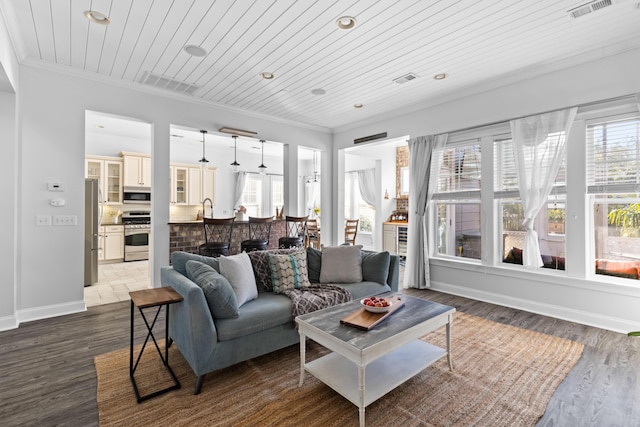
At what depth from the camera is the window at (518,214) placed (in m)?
3.63

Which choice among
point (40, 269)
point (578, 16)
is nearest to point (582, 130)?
point (578, 16)

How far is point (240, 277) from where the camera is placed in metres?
2.69

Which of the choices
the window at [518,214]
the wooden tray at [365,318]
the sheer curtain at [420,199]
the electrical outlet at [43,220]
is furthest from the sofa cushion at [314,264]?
the electrical outlet at [43,220]

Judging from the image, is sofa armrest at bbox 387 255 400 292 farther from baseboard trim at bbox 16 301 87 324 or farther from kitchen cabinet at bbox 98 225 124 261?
kitchen cabinet at bbox 98 225 124 261

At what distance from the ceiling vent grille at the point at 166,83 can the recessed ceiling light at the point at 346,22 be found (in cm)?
229

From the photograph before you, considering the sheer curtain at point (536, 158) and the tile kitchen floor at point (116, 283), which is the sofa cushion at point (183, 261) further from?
the sheer curtain at point (536, 158)

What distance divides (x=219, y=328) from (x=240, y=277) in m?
0.54

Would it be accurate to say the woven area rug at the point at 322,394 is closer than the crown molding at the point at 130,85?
Yes

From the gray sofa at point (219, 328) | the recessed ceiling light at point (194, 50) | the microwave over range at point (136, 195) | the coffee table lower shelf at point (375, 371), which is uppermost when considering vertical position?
the recessed ceiling light at point (194, 50)

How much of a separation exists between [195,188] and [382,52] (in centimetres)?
626

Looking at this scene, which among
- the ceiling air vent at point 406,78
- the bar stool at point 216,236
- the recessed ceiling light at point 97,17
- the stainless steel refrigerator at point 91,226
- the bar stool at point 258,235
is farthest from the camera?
the stainless steel refrigerator at point 91,226

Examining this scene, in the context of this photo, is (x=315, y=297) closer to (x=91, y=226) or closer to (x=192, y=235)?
(x=192, y=235)

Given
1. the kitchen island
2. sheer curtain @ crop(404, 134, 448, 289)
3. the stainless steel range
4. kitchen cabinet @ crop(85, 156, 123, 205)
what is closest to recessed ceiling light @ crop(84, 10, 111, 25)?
the kitchen island

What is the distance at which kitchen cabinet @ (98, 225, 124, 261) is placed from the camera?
677 cm
